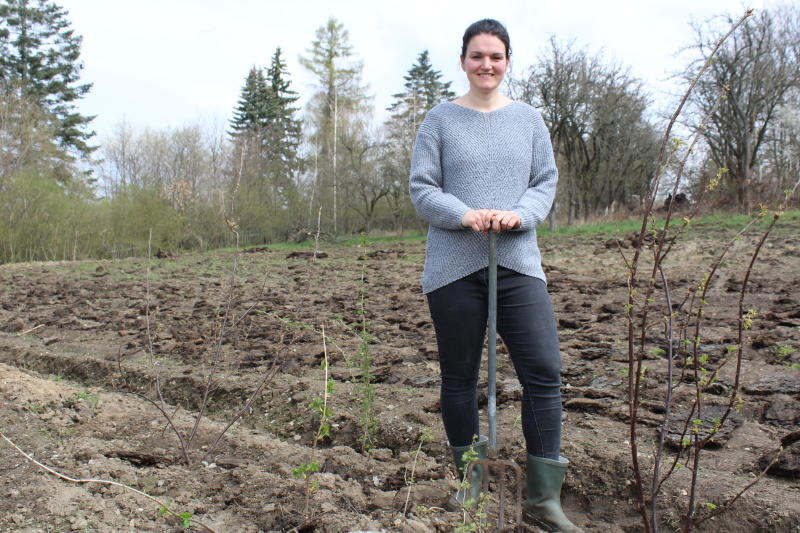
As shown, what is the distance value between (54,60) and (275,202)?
474 inches

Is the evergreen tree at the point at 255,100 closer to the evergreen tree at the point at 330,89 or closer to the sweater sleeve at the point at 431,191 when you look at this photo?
the evergreen tree at the point at 330,89

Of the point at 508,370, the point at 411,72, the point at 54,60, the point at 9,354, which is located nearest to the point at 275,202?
the point at 54,60

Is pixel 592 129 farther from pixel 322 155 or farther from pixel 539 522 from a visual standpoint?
pixel 539 522

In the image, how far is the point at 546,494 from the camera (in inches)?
85.0

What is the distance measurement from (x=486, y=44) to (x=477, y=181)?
49cm

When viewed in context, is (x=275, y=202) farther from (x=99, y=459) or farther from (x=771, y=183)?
(x=99, y=459)

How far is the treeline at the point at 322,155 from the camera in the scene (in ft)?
58.0

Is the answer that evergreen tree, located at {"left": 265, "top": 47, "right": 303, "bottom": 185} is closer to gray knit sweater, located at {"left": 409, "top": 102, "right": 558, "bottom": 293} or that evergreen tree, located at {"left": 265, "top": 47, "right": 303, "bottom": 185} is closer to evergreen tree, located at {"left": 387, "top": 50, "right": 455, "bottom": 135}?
evergreen tree, located at {"left": 387, "top": 50, "right": 455, "bottom": 135}

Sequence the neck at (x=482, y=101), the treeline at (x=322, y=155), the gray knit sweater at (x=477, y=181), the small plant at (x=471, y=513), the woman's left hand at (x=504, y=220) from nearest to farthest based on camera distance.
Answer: the small plant at (x=471, y=513) < the woman's left hand at (x=504, y=220) < the gray knit sweater at (x=477, y=181) < the neck at (x=482, y=101) < the treeline at (x=322, y=155)

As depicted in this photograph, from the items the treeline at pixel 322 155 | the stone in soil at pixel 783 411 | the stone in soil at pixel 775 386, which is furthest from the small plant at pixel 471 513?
the treeline at pixel 322 155

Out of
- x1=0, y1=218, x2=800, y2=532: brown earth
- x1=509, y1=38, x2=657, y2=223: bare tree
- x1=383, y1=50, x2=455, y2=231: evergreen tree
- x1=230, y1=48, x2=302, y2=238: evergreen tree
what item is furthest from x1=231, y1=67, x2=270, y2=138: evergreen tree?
x1=0, y1=218, x2=800, y2=532: brown earth

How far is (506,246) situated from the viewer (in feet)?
7.23

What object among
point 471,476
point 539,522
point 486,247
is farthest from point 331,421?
point 486,247

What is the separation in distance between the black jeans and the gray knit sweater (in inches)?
2.3
